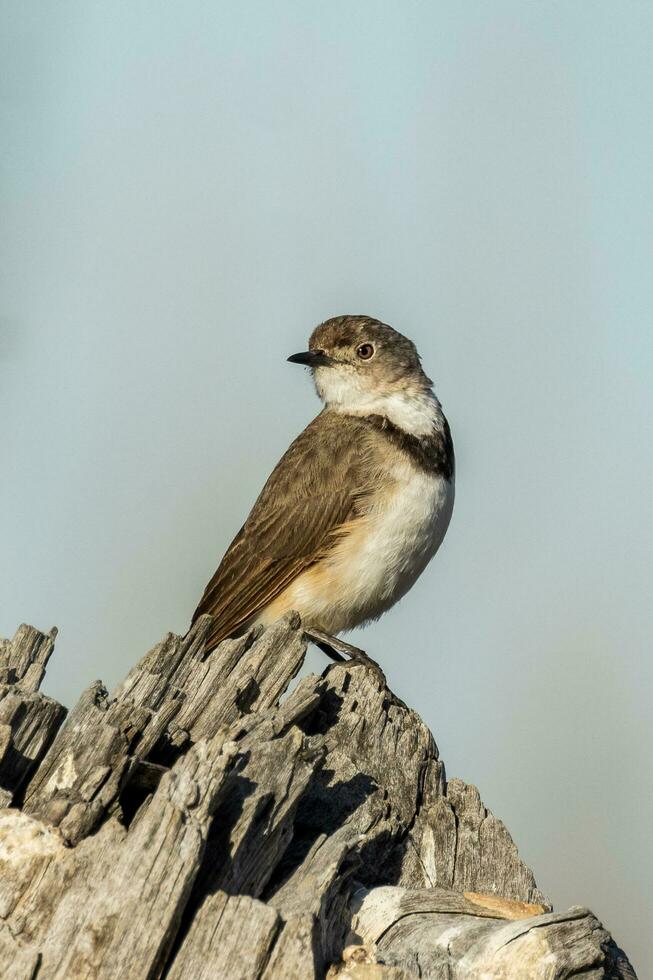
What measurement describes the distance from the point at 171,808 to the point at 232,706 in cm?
159

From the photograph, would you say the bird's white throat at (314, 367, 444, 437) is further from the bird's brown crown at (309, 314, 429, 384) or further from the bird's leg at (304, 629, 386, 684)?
the bird's leg at (304, 629, 386, 684)

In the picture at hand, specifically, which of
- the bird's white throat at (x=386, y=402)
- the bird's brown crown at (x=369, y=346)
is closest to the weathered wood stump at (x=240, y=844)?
the bird's white throat at (x=386, y=402)

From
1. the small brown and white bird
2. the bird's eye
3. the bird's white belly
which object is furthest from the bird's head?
the bird's white belly

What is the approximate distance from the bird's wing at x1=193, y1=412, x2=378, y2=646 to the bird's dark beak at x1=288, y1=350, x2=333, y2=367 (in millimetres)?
862

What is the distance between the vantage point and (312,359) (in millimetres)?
10492

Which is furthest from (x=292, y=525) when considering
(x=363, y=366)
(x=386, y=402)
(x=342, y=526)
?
(x=363, y=366)

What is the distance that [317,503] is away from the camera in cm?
946

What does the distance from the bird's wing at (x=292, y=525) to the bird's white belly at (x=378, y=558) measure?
0.13 metres

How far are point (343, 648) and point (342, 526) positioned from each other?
906 millimetres

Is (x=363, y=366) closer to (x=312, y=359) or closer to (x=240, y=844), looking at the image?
(x=312, y=359)

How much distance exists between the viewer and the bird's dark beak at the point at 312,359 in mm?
10375

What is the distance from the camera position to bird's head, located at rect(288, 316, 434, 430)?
33.9ft

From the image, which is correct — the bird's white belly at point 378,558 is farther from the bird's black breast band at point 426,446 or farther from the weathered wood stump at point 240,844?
the weathered wood stump at point 240,844

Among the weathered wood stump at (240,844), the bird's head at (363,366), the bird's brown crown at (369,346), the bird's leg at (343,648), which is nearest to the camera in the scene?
the weathered wood stump at (240,844)
